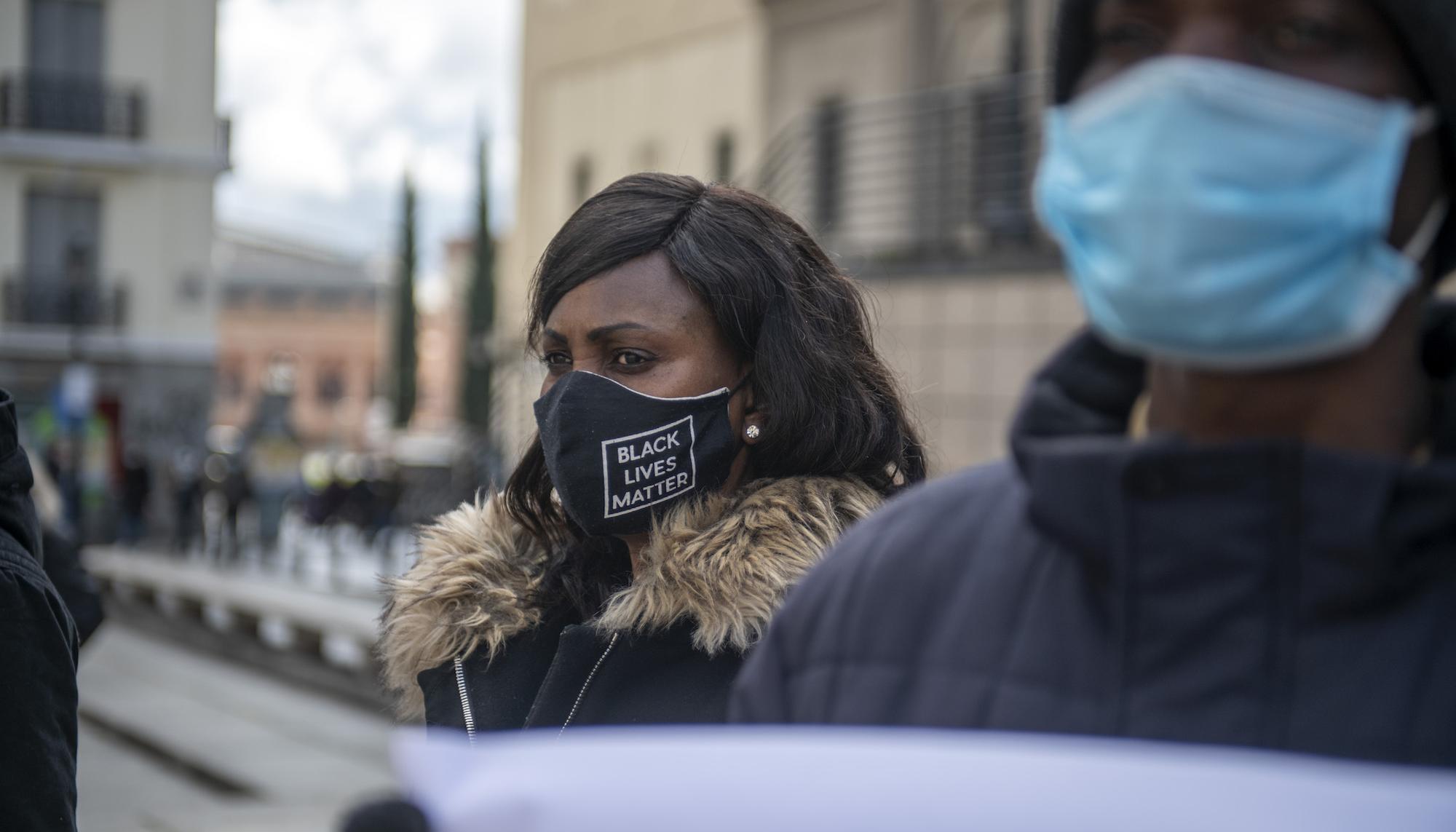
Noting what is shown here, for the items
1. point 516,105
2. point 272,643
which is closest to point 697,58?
point 516,105

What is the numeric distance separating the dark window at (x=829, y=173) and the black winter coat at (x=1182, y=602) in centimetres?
1334

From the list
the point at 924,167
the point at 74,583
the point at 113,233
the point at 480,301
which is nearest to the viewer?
the point at 74,583

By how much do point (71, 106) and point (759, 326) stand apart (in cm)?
3245

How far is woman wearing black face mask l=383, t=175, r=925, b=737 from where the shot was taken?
252cm

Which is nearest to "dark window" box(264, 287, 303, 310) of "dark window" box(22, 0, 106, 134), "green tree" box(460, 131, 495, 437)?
"green tree" box(460, 131, 495, 437)

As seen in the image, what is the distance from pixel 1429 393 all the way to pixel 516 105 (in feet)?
105

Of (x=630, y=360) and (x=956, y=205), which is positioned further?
(x=956, y=205)

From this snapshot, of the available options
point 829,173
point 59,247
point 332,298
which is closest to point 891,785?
point 829,173

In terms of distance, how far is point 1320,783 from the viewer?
114cm

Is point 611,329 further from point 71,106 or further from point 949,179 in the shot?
point 71,106

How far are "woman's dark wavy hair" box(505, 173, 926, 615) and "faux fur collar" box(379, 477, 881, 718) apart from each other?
0.06 meters

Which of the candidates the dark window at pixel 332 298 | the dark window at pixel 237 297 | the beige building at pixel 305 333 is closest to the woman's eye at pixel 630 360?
the beige building at pixel 305 333

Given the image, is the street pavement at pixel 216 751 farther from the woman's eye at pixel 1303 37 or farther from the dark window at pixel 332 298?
the dark window at pixel 332 298

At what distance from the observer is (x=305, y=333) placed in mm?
93812
